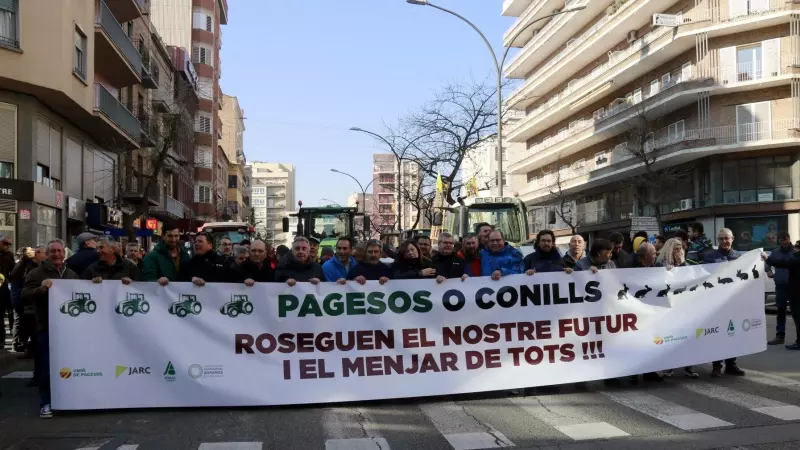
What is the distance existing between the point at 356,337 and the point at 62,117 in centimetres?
2171

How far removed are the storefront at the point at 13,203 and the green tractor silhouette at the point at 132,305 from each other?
16674 millimetres

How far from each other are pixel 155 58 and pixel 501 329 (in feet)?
133

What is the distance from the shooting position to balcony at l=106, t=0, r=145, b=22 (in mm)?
31844

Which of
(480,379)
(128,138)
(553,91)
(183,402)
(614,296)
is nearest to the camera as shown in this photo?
(183,402)

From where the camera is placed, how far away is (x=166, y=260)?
30.1 ft

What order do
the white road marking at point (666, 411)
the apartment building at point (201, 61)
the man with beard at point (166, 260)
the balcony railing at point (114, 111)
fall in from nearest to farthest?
the white road marking at point (666, 411)
the man with beard at point (166, 260)
the balcony railing at point (114, 111)
the apartment building at point (201, 61)

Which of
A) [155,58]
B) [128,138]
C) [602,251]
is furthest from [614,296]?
[155,58]

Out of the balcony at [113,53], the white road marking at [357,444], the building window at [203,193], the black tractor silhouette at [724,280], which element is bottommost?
the white road marking at [357,444]

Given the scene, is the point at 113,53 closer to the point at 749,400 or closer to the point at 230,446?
the point at 230,446

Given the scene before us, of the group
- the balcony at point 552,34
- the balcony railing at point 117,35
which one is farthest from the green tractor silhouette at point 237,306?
the balcony at point 552,34

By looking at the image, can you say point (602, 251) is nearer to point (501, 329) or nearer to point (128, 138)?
point (501, 329)

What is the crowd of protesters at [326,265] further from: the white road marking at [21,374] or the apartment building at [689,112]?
the apartment building at [689,112]

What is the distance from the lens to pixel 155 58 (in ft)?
147

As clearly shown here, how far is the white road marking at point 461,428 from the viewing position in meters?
6.53
